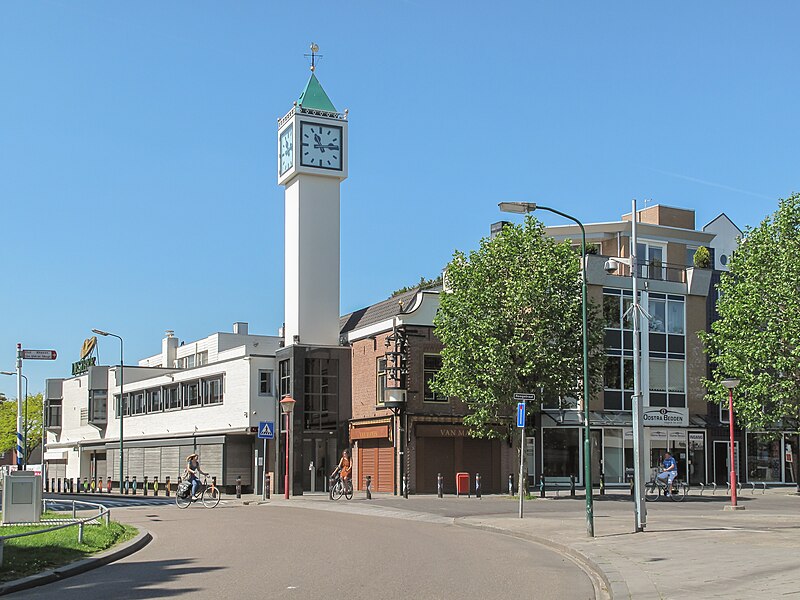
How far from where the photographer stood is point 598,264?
48.5 metres

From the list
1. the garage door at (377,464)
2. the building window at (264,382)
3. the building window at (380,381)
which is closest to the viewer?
the garage door at (377,464)

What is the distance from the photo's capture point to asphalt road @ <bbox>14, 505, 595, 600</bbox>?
12.4 m

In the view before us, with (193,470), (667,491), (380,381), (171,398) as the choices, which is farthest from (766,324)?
(171,398)

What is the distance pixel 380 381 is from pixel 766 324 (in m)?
16.7

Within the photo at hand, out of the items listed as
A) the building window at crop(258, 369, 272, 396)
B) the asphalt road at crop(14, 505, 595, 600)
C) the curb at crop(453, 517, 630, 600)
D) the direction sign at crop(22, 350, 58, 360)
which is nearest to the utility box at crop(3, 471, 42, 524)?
the asphalt road at crop(14, 505, 595, 600)

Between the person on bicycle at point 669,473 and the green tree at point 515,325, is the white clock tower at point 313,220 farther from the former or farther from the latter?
the person on bicycle at point 669,473

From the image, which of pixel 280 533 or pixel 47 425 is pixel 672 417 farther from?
pixel 47 425

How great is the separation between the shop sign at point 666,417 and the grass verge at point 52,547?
33.6m

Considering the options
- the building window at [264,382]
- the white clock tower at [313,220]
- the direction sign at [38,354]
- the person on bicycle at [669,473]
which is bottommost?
the person on bicycle at [669,473]

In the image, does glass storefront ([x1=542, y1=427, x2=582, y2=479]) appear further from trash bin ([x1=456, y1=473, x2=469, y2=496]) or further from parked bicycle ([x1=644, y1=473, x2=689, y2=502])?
parked bicycle ([x1=644, y1=473, x2=689, y2=502])

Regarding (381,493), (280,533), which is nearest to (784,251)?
(381,493)

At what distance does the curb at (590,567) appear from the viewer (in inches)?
484

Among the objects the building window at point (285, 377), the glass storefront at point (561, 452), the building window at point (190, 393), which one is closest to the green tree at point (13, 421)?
the building window at point (190, 393)

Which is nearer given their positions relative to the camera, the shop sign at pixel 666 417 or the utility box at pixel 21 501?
the utility box at pixel 21 501
